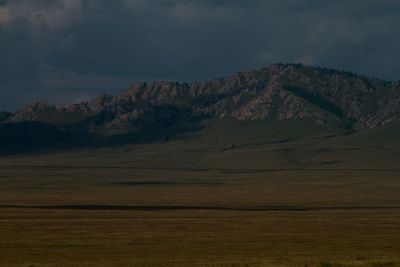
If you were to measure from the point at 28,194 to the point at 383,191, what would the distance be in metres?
61.3

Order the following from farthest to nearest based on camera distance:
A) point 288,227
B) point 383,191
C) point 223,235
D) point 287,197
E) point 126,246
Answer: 1. point 383,191
2. point 287,197
3. point 288,227
4. point 223,235
5. point 126,246

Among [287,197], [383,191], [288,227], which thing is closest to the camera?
[288,227]

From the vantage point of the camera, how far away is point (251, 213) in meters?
110

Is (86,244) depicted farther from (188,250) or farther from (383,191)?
(383,191)

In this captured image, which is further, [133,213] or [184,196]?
[184,196]

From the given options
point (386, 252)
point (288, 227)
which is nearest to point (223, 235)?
point (288, 227)

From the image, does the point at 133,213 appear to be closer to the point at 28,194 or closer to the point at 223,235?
the point at 223,235

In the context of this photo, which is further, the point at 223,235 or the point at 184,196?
the point at 184,196

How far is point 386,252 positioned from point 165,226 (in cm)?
2963

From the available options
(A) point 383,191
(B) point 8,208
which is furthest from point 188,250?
(A) point 383,191

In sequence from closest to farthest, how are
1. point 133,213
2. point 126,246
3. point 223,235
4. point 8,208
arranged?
point 126,246
point 223,235
point 133,213
point 8,208

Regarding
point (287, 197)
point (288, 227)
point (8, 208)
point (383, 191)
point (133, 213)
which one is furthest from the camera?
point (383, 191)

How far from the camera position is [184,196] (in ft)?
521

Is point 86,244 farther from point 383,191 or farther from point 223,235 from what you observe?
point 383,191
